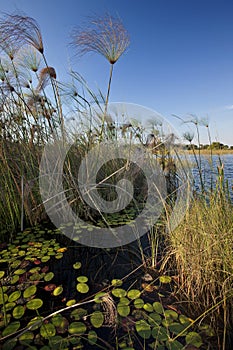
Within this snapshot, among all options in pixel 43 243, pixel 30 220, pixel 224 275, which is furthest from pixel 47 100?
pixel 224 275

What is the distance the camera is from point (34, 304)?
750 mm

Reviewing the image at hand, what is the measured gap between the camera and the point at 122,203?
75.4 inches

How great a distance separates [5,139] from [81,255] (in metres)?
→ 1.16

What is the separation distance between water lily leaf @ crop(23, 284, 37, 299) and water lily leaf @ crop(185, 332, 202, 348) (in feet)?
2.22

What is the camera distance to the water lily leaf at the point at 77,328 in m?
0.64

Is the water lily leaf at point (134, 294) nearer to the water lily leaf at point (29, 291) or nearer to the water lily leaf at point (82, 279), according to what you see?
the water lily leaf at point (82, 279)

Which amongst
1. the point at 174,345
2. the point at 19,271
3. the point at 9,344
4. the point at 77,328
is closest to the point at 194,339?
the point at 174,345

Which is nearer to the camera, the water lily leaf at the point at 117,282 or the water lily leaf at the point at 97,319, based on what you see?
the water lily leaf at the point at 97,319

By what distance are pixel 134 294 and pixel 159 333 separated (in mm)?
193

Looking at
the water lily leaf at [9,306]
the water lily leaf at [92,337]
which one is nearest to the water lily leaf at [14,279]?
the water lily leaf at [9,306]

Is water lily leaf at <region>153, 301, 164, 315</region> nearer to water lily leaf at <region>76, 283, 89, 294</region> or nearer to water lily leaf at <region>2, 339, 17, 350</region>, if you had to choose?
water lily leaf at <region>76, 283, 89, 294</region>

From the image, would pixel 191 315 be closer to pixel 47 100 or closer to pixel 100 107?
pixel 100 107

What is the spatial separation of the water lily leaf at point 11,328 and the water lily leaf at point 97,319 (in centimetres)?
28

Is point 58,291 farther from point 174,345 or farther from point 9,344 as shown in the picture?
point 174,345
